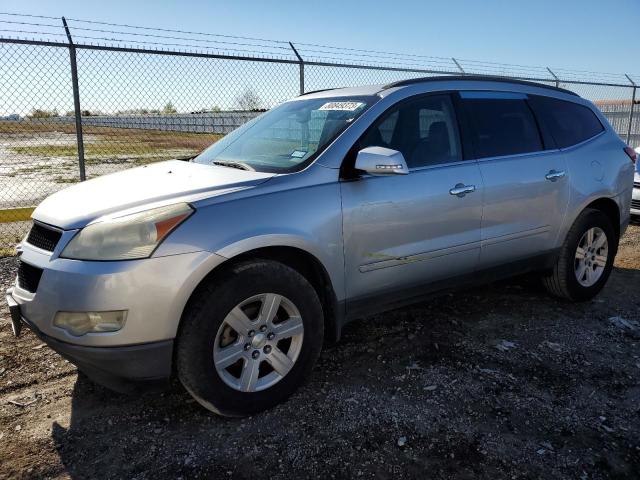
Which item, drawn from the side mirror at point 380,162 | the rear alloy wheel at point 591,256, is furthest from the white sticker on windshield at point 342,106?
the rear alloy wheel at point 591,256

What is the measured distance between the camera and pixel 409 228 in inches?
128

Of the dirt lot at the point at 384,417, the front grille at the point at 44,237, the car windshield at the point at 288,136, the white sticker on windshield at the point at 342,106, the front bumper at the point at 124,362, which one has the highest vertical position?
the white sticker on windshield at the point at 342,106

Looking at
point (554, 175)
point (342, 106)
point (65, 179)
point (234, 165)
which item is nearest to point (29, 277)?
point (234, 165)

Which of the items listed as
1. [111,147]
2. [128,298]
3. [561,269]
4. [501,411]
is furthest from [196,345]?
[111,147]

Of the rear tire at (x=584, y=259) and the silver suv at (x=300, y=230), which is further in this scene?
the rear tire at (x=584, y=259)

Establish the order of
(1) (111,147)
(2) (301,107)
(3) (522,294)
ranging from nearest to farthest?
(2) (301,107)
(3) (522,294)
(1) (111,147)

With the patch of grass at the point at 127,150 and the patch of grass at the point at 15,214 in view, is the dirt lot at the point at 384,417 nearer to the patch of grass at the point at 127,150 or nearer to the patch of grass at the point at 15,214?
the patch of grass at the point at 15,214

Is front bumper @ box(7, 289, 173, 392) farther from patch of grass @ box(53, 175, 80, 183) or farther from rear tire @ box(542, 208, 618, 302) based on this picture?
patch of grass @ box(53, 175, 80, 183)

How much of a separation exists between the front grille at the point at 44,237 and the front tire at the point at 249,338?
753mm

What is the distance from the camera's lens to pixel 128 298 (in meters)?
2.37

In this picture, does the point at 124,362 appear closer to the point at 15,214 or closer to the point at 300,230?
the point at 300,230

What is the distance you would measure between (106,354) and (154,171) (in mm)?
1385

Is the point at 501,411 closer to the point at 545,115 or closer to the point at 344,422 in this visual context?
the point at 344,422

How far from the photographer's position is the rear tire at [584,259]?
14.3ft
